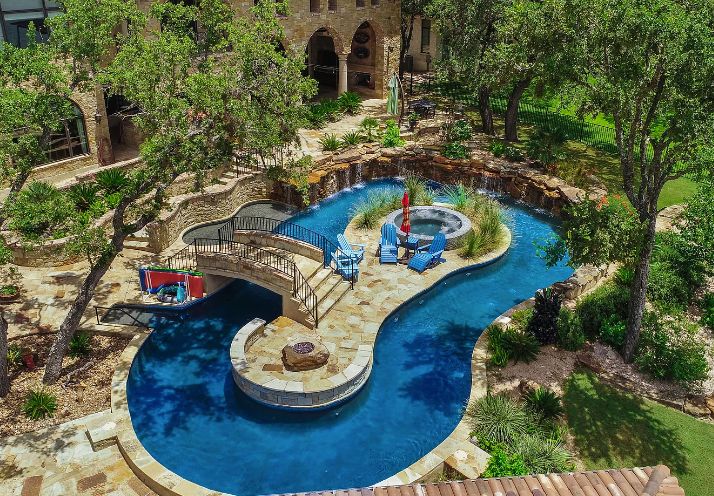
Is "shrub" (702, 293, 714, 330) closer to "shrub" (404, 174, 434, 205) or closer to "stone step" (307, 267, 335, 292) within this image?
"shrub" (404, 174, 434, 205)

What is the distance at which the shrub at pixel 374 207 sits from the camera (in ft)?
82.0

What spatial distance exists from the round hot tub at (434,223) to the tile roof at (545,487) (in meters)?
14.0

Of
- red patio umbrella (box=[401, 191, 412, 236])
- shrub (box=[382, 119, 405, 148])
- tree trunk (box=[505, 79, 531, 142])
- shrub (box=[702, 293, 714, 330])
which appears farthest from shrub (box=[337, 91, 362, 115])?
shrub (box=[702, 293, 714, 330])

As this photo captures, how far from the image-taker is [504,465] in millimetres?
13188

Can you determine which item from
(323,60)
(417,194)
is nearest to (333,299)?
(417,194)

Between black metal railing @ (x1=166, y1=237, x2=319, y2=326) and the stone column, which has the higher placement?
the stone column

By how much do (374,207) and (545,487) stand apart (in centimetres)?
1734

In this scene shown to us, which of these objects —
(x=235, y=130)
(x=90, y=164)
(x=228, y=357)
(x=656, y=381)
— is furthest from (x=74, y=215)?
(x=656, y=381)

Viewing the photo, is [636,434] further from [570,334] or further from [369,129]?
[369,129]

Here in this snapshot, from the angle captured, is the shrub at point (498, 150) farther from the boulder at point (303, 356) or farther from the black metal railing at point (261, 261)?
the boulder at point (303, 356)

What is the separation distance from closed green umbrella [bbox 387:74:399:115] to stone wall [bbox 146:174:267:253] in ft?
33.3

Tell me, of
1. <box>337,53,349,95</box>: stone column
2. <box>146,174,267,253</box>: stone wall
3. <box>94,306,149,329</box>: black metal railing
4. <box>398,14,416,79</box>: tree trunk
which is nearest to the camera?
<box>94,306,149,329</box>: black metal railing

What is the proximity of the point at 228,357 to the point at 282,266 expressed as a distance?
338 centimetres

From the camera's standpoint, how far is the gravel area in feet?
50.0
